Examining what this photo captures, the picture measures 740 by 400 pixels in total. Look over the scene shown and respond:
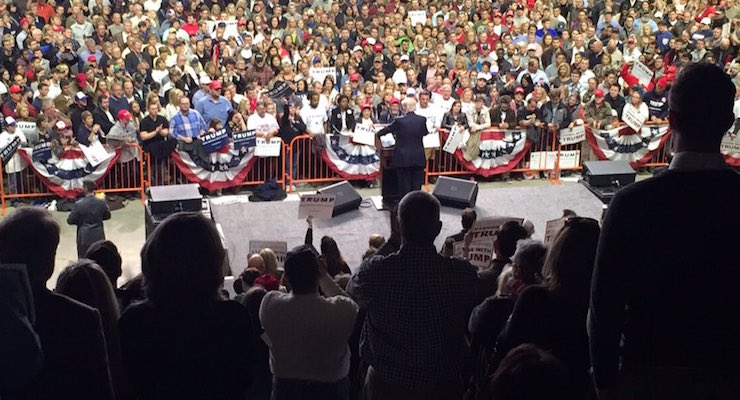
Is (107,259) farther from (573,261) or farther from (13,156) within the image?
(13,156)

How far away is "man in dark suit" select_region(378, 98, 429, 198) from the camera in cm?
1342

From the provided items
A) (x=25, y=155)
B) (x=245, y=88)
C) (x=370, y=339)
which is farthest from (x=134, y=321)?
(x=245, y=88)

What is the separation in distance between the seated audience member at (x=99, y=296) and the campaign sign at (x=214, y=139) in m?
10.2

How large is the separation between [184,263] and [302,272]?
1.20 metres

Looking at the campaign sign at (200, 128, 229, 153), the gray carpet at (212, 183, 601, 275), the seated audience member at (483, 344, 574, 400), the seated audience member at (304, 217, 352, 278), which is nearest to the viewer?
the seated audience member at (483, 344, 574, 400)

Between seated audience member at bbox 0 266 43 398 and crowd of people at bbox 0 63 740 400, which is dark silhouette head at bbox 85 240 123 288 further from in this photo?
seated audience member at bbox 0 266 43 398

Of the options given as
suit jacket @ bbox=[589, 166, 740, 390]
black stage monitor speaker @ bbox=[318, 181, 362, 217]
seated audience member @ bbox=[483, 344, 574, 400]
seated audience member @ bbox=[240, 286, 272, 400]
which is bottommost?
black stage monitor speaker @ bbox=[318, 181, 362, 217]

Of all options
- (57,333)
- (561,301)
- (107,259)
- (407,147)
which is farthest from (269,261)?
(407,147)

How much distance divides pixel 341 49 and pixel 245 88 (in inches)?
103

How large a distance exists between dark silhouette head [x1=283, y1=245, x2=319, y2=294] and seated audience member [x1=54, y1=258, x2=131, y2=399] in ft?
2.87

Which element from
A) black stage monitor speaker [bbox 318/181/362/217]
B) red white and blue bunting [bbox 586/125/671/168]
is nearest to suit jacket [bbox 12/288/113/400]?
black stage monitor speaker [bbox 318/181/362/217]

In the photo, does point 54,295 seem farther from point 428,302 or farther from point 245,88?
point 245,88

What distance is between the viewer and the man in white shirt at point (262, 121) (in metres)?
15.6

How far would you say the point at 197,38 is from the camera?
1941 cm
